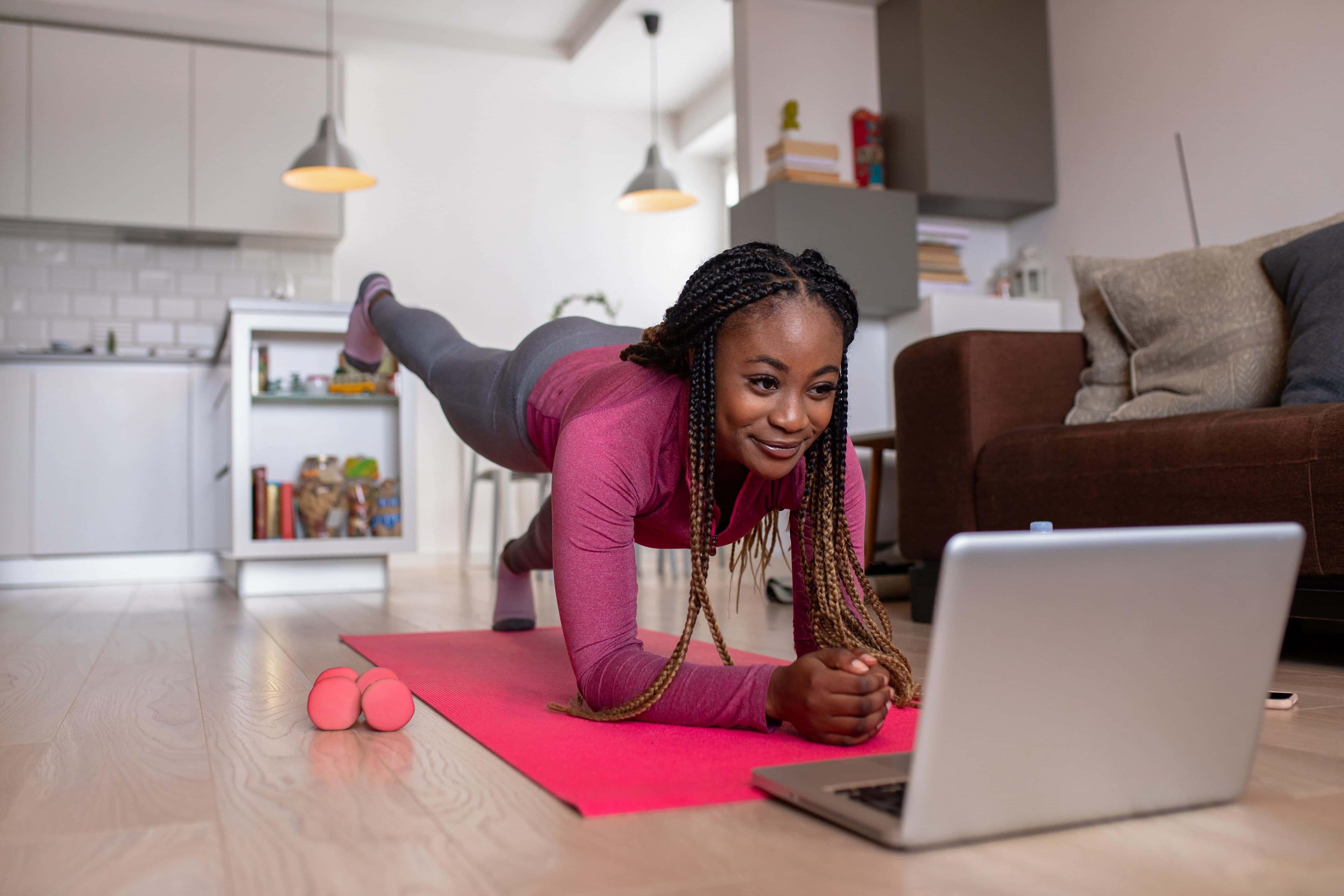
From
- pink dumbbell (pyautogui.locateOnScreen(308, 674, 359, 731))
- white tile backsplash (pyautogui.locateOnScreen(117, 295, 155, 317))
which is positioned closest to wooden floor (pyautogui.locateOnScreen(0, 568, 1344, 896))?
pink dumbbell (pyautogui.locateOnScreen(308, 674, 359, 731))

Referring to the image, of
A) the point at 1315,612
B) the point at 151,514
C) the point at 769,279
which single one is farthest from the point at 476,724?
the point at 151,514

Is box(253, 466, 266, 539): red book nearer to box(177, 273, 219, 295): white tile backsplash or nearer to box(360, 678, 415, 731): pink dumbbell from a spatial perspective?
box(177, 273, 219, 295): white tile backsplash

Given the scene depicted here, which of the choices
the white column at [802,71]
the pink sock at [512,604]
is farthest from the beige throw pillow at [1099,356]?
the white column at [802,71]

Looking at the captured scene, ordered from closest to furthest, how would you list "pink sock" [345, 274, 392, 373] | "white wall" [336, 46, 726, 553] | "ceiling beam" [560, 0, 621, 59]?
"pink sock" [345, 274, 392, 373], "ceiling beam" [560, 0, 621, 59], "white wall" [336, 46, 726, 553]

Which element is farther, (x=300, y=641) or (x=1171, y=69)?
(x=1171, y=69)

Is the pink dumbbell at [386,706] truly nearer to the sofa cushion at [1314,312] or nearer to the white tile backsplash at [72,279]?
the sofa cushion at [1314,312]

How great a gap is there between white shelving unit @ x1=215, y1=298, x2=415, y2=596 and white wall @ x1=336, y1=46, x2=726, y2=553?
6.26ft

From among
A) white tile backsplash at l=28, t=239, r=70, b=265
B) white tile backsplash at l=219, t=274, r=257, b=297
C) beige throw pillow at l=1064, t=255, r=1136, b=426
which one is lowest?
beige throw pillow at l=1064, t=255, r=1136, b=426

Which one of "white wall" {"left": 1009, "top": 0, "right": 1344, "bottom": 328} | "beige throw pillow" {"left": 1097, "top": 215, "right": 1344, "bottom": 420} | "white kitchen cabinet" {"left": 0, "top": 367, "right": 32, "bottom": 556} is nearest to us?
"beige throw pillow" {"left": 1097, "top": 215, "right": 1344, "bottom": 420}

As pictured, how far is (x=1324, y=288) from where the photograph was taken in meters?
2.03

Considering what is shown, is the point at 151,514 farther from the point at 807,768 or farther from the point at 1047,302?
the point at 807,768

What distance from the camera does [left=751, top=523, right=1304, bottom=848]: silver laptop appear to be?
2.45 feet

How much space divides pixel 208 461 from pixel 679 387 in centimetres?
420

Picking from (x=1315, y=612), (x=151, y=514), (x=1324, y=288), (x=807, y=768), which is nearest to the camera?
(x=807, y=768)
